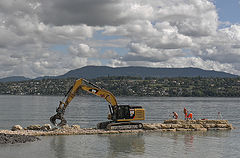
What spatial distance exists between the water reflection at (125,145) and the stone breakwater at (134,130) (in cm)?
220

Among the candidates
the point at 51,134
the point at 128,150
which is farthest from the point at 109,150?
the point at 51,134

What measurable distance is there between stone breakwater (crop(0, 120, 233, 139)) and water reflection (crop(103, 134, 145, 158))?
2204 millimetres

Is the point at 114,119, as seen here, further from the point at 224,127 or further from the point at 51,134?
the point at 224,127

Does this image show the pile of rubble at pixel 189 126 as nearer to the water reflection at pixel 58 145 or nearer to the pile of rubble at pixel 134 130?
the pile of rubble at pixel 134 130

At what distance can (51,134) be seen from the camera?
29453mm

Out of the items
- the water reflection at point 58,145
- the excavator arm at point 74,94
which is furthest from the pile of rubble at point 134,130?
the water reflection at point 58,145

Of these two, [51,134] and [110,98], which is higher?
[110,98]

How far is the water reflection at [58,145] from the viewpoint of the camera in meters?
21.4

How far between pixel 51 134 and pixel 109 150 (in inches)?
333

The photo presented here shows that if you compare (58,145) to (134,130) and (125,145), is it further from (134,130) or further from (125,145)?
(134,130)

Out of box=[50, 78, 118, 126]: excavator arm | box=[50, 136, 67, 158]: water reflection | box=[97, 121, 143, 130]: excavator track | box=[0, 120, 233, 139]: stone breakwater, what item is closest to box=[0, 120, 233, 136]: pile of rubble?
box=[0, 120, 233, 139]: stone breakwater

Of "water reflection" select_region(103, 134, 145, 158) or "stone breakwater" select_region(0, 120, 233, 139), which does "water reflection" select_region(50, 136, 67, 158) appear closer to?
"stone breakwater" select_region(0, 120, 233, 139)

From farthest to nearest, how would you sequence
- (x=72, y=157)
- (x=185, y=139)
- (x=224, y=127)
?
(x=224, y=127) → (x=185, y=139) → (x=72, y=157)

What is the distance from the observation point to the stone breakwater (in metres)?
29.8
